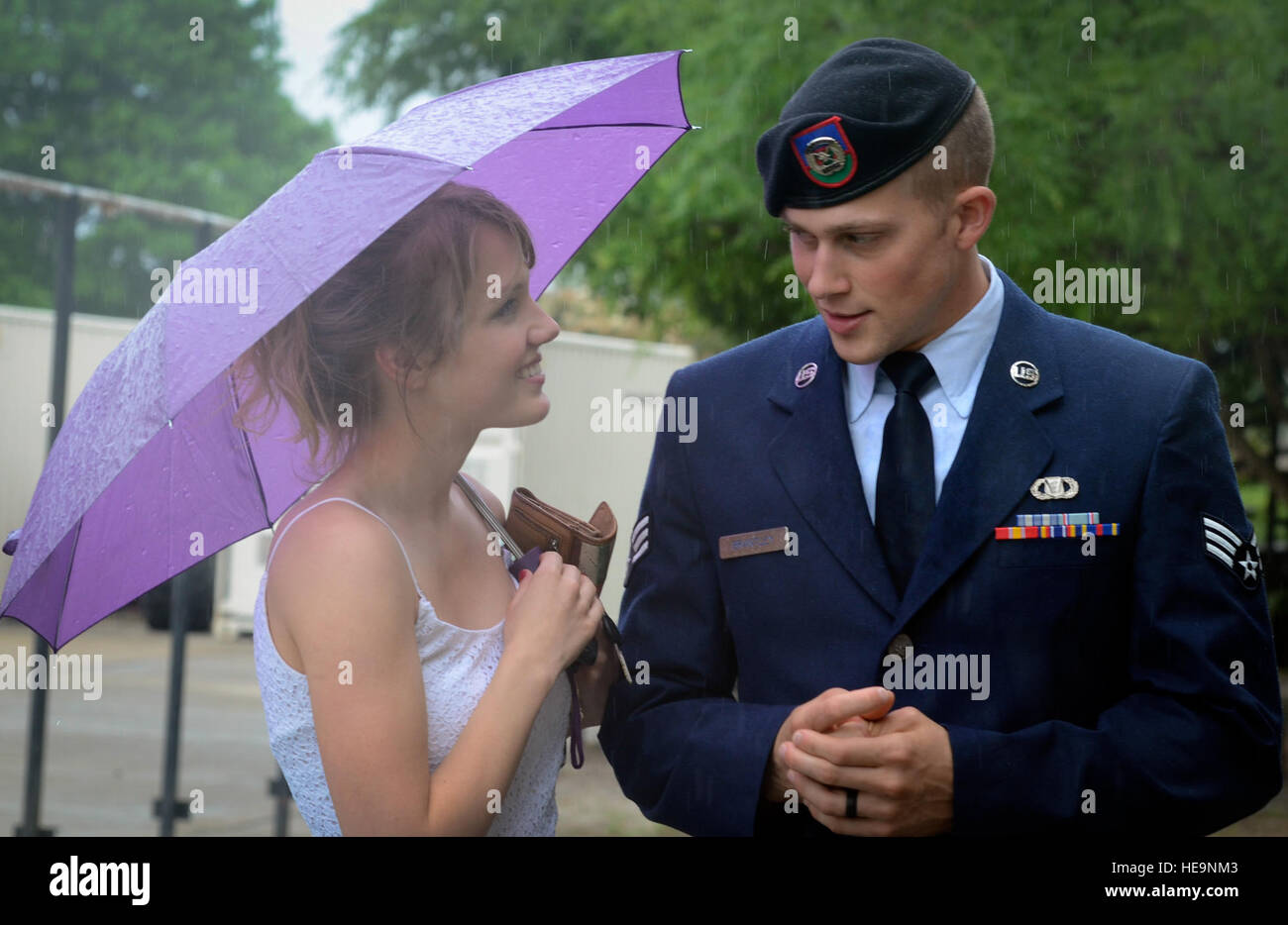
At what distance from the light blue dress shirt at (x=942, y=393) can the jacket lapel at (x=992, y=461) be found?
0.03 m

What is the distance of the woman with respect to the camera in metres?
2.32

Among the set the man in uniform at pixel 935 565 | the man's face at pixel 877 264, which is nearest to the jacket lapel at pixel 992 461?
the man in uniform at pixel 935 565

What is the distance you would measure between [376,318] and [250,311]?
29cm

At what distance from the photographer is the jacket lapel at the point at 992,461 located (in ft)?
8.09

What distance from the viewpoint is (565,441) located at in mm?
10992

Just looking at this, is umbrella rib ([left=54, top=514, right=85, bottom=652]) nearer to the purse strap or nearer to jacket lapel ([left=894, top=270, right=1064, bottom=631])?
the purse strap

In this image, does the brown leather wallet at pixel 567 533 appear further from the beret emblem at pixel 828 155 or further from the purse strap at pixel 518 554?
the beret emblem at pixel 828 155

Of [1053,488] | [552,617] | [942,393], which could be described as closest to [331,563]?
[552,617]

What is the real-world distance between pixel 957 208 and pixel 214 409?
1.41 m

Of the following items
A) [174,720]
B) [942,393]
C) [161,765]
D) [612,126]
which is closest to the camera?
[942,393]

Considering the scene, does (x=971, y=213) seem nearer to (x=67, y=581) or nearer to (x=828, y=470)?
(x=828, y=470)

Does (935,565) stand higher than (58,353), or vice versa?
(58,353)

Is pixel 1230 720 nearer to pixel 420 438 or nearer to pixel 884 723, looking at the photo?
pixel 884 723
